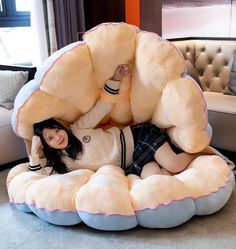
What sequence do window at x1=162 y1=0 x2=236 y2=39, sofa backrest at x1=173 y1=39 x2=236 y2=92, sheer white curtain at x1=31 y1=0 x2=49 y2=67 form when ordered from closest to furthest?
1. sofa backrest at x1=173 y1=39 x2=236 y2=92
2. sheer white curtain at x1=31 y1=0 x2=49 y2=67
3. window at x1=162 y1=0 x2=236 y2=39

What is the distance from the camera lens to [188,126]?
1.87m

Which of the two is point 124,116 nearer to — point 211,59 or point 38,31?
point 211,59

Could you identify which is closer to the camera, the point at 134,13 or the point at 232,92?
the point at 232,92

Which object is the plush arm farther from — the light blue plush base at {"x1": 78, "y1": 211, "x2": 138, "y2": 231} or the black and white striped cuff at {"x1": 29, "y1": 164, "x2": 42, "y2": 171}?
the light blue plush base at {"x1": 78, "y1": 211, "x2": 138, "y2": 231}

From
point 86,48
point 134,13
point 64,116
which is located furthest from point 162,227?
point 134,13

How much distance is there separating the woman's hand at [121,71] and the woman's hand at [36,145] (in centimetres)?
57

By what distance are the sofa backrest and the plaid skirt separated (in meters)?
1.08

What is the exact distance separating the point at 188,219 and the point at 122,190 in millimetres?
340

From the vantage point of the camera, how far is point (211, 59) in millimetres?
3107

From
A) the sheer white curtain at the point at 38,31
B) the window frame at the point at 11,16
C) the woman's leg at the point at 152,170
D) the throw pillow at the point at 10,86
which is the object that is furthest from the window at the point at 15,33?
the woman's leg at the point at 152,170

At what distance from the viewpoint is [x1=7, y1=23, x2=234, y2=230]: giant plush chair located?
1.64m

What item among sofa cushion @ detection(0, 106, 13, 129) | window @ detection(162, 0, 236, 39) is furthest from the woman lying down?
window @ detection(162, 0, 236, 39)

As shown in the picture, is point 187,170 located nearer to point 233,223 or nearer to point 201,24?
point 233,223

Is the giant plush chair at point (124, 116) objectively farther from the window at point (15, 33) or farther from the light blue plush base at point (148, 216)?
the window at point (15, 33)
